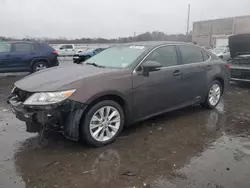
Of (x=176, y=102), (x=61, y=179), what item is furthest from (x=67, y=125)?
(x=176, y=102)

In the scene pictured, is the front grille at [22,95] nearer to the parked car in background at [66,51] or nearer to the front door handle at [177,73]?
the front door handle at [177,73]

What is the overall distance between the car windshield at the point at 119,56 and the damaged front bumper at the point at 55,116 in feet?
3.98

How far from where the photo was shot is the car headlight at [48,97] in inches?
131

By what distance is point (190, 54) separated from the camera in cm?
520

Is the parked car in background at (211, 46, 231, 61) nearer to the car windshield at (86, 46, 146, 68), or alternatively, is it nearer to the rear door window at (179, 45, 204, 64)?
the rear door window at (179, 45, 204, 64)

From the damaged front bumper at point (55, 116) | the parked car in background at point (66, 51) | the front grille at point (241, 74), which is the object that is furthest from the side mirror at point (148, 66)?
the parked car in background at point (66, 51)

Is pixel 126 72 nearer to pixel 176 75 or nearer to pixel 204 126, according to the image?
pixel 176 75

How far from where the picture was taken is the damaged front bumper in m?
3.32

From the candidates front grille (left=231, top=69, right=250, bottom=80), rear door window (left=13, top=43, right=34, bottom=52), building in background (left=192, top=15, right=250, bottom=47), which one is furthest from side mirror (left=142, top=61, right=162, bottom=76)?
building in background (left=192, top=15, right=250, bottom=47)

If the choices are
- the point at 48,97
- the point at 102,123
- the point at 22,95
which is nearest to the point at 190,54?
the point at 102,123

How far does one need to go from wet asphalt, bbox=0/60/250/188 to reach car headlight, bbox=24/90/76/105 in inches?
29.5

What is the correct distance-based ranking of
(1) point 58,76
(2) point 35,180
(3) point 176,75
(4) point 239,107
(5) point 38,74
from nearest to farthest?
(2) point 35,180 < (1) point 58,76 < (5) point 38,74 < (3) point 176,75 < (4) point 239,107

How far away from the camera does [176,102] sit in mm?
4820

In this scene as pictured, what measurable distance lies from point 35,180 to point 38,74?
6.15ft
